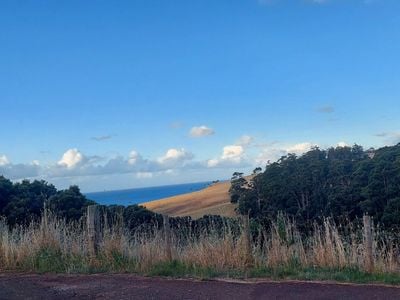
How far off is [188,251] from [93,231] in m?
2.06

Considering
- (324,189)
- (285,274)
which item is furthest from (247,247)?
(324,189)

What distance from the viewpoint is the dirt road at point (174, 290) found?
26.6 feet

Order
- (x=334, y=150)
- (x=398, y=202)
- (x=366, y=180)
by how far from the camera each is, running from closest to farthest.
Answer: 1. (x=398, y=202)
2. (x=366, y=180)
3. (x=334, y=150)

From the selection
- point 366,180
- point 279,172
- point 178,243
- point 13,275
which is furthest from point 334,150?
point 13,275

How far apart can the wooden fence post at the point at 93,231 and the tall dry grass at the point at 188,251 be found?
121mm

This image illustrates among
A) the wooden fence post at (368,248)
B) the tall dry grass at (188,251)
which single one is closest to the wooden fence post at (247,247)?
the tall dry grass at (188,251)

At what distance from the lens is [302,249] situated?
10391 millimetres

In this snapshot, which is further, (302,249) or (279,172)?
(279,172)

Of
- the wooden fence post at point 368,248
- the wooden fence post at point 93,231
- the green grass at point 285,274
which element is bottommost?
the green grass at point 285,274

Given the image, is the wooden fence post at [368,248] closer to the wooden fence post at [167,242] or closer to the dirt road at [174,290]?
the dirt road at [174,290]

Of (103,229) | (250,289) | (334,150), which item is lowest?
(250,289)

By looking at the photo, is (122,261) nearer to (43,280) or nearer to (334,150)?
(43,280)

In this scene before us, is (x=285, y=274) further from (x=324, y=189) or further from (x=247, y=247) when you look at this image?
(x=324, y=189)

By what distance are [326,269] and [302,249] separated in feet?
2.26
